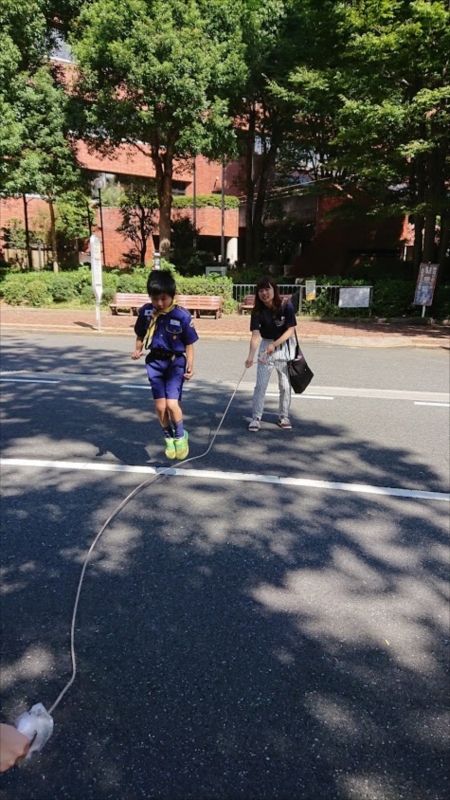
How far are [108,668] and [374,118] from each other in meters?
15.3

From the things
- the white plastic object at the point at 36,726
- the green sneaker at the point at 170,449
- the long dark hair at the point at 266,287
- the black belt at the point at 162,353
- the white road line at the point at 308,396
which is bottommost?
the white road line at the point at 308,396

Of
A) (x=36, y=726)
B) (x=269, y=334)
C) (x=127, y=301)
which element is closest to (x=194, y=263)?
(x=127, y=301)

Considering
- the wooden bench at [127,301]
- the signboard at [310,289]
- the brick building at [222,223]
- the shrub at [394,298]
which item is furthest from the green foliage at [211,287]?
the brick building at [222,223]

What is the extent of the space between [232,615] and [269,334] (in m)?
3.63

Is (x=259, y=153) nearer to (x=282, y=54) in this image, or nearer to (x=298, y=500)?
(x=282, y=54)

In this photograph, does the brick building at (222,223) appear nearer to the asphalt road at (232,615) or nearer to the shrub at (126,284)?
the shrub at (126,284)

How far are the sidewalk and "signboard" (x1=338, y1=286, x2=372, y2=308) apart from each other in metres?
0.74

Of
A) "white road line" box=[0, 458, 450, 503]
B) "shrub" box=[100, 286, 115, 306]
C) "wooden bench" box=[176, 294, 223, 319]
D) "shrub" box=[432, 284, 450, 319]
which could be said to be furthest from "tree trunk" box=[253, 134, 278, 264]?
"white road line" box=[0, 458, 450, 503]

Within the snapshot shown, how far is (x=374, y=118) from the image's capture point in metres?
14.5

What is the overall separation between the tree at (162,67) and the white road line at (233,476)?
16036 millimetres

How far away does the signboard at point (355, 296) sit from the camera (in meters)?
18.0

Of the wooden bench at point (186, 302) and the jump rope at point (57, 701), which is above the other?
the wooden bench at point (186, 302)

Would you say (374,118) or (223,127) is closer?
(374,118)

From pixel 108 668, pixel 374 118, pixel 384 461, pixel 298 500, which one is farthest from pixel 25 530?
pixel 374 118
